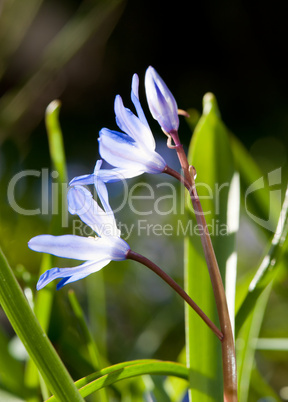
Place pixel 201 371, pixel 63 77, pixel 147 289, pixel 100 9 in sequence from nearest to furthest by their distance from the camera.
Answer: pixel 201 371
pixel 100 9
pixel 147 289
pixel 63 77

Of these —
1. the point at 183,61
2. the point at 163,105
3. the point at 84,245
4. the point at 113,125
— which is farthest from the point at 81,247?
the point at 183,61

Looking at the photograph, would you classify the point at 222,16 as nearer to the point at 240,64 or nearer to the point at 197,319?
the point at 240,64

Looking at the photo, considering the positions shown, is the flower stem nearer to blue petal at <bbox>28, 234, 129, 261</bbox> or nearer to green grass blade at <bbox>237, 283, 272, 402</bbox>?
blue petal at <bbox>28, 234, 129, 261</bbox>

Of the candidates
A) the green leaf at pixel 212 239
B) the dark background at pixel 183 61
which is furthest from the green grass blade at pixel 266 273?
the dark background at pixel 183 61

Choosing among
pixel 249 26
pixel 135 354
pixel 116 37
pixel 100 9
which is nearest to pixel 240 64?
pixel 249 26

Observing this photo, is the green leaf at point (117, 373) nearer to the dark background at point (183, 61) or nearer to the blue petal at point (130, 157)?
the blue petal at point (130, 157)

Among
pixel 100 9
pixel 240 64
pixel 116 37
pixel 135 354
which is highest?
pixel 116 37

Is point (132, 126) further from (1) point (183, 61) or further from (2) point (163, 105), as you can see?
(1) point (183, 61)
